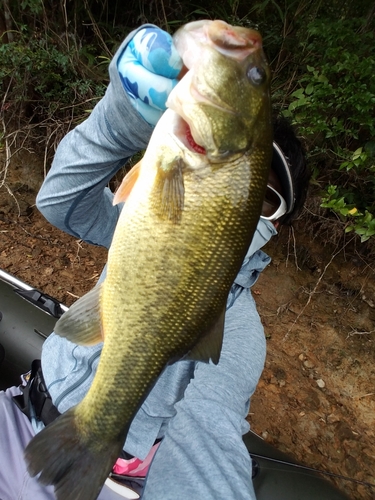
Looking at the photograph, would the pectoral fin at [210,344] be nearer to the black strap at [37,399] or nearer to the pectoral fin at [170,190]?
the pectoral fin at [170,190]

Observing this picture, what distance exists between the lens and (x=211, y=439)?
1449 mm

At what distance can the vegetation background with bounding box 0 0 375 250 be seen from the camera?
286 cm

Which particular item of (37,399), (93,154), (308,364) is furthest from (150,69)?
(308,364)

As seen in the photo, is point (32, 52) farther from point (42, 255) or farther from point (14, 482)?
point (14, 482)

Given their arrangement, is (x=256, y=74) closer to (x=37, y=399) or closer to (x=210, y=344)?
(x=210, y=344)

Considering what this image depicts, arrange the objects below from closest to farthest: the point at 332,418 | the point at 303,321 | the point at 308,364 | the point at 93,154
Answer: the point at 93,154
the point at 332,418
the point at 308,364
the point at 303,321

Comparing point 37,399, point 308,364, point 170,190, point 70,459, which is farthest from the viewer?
point 308,364

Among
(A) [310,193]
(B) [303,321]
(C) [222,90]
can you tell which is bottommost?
(B) [303,321]

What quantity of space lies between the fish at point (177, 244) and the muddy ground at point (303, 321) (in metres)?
2.37

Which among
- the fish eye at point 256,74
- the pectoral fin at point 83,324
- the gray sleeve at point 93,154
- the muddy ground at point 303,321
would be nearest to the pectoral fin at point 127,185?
the gray sleeve at point 93,154

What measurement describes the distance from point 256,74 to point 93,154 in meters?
0.62

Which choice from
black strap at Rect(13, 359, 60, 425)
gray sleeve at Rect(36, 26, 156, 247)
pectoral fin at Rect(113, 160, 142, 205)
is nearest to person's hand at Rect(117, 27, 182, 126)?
gray sleeve at Rect(36, 26, 156, 247)

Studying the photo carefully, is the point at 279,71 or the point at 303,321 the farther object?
the point at 303,321

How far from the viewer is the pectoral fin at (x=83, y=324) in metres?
1.22
